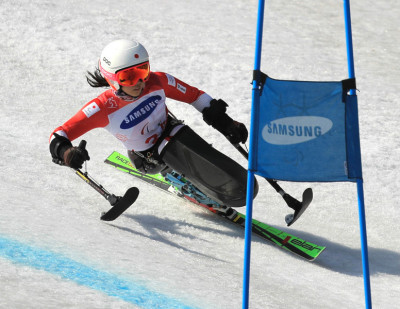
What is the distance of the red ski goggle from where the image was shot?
230 inches

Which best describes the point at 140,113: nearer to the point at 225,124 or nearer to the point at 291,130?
the point at 225,124

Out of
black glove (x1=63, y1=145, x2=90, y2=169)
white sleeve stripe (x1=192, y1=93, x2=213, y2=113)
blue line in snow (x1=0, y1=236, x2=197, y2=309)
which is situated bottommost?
blue line in snow (x1=0, y1=236, x2=197, y2=309)

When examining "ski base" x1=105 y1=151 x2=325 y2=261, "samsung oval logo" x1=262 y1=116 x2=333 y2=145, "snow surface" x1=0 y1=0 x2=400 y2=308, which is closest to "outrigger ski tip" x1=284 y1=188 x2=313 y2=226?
"ski base" x1=105 y1=151 x2=325 y2=261

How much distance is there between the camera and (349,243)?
6.52m

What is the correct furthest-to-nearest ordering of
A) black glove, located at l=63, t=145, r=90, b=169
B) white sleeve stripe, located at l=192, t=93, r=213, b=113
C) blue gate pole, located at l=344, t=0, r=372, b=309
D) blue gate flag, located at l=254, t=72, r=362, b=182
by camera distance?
white sleeve stripe, located at l=192, t=93, r=213, b=113 → black glove, located at l=63, t=145, r=90, b=169 → blue gate flag, located at l=254, t=72, r=362, b=182 → blue gate pole, located at l=344, t=0, r=372, b=309

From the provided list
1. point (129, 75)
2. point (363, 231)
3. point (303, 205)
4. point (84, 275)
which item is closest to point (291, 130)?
point (363, 231)

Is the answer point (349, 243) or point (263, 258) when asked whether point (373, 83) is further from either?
point (263, 258)

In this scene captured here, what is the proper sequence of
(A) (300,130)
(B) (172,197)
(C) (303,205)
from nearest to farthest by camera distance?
1. (A) (300,130)
2. (C) (303,205)
3. (B) (172,197)

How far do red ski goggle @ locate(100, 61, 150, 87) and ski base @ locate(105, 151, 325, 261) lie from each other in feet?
4.05

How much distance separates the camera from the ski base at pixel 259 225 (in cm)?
600

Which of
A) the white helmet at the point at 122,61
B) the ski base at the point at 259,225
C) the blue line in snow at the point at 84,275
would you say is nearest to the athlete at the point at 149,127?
the white helmet at the point at 122,61

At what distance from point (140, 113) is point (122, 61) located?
55cm

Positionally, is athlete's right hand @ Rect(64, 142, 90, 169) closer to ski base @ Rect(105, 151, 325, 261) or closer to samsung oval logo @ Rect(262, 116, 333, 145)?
ski base @ Rect(105, 151, 325, 261)

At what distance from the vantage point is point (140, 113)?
611 cm
